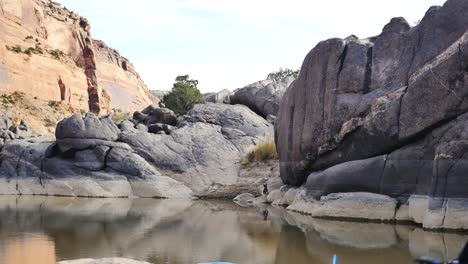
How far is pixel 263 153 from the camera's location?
1398 inches

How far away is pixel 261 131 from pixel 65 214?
58.1 ft

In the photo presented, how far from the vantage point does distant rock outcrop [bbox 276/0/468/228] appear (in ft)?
62.2

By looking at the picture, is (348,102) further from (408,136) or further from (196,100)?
(196,100)

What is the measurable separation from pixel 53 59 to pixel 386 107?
68.9 metres

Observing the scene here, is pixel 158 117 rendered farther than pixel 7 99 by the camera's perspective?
No

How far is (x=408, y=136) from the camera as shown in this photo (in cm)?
2072

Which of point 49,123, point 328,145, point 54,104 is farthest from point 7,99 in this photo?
point 328,145

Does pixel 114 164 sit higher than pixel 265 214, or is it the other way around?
pixel 114 164

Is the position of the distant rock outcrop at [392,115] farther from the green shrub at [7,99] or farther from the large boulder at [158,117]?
the green shrub at [7,99]

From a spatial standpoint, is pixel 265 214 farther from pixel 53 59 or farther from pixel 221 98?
pixel 53 59

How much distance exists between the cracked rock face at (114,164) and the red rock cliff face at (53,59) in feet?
127

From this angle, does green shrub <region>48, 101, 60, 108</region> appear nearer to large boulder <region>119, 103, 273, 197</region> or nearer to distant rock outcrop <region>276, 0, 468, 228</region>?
large boulder <region>119, 103, 273, 197</region>

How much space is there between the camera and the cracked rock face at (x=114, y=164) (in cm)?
3319

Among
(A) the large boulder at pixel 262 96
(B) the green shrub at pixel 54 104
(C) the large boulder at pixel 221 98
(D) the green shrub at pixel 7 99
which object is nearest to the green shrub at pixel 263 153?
(A) the large boulder at pixel 262 96
